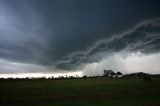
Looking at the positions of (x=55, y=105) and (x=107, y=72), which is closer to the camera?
(x=55, y=105)

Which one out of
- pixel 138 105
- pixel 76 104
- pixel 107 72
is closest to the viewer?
pixel 138 105

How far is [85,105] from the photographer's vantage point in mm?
28859

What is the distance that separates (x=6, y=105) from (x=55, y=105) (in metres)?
6.52

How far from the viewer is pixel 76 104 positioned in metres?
29.7

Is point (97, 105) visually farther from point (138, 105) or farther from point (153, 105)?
point (153, 105)

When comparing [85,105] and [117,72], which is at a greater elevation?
[117,72]

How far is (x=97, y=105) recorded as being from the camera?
94.4 ft

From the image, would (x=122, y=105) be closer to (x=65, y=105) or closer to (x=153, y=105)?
(x=153, y=105)

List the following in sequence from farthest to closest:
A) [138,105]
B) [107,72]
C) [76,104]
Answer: [107,72]
[76,104]
[138,105]

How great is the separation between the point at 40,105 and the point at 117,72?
172 m

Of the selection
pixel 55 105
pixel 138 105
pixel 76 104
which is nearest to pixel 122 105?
pixel 138 105

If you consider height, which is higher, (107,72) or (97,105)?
(107,72)

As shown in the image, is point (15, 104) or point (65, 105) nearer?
point (65, 105)

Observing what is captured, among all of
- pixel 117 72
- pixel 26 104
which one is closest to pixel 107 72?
pixel 117 72
